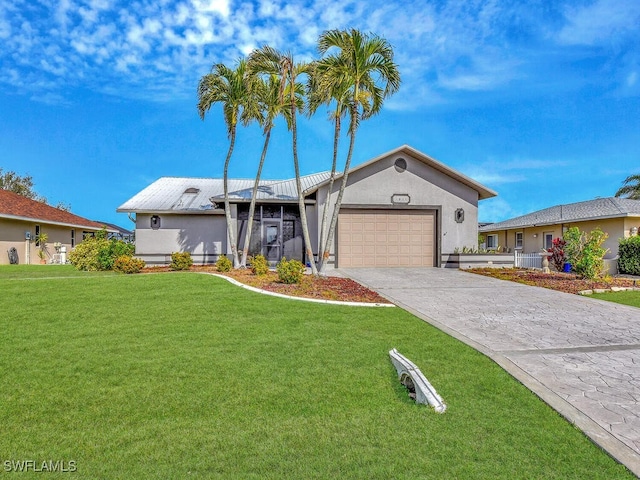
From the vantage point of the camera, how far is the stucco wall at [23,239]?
2033cm

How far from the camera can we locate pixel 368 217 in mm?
16562

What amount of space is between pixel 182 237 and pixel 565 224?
76.6ft

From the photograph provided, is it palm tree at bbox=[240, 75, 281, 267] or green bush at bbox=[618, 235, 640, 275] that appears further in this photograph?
green bush at bbox=[618, 235, 640, 275]

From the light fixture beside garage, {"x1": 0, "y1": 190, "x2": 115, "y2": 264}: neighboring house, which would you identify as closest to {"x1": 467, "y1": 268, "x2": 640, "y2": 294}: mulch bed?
the light fixture beside garage

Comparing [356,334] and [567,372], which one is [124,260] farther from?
[567,372]

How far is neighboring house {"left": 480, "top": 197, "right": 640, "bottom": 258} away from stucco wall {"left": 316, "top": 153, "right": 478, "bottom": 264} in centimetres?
953

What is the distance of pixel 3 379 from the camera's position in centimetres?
397

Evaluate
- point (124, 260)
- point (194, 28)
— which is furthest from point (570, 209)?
point (124, 260)

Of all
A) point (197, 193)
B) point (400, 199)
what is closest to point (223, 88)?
point (197, 193)

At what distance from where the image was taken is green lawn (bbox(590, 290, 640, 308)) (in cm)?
911

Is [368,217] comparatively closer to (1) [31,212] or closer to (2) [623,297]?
(2) [623,297]

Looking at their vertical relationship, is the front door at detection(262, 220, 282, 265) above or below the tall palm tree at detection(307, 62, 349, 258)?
below

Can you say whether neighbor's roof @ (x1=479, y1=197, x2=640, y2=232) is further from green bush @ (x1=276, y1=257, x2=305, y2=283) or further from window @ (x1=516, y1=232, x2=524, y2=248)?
green bush @ (x1=276, y1=257, x2=305, y2=283)

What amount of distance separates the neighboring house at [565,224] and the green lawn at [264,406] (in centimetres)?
2060
